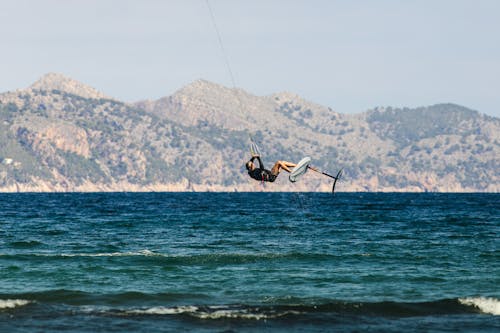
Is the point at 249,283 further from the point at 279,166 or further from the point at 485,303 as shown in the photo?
the point at 485,303

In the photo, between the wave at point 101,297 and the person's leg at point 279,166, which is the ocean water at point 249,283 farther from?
the person's leg at point 279,166

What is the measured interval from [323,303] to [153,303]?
6244 mm

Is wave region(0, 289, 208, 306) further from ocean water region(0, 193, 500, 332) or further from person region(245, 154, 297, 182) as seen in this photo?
person region(245, 154, 297, 182)

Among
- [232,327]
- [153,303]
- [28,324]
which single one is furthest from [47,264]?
[232,327]

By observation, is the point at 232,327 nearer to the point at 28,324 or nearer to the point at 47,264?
the point at 28,324

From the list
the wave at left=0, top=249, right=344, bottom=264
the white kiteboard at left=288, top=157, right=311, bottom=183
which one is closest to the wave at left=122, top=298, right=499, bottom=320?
the white kiteboard at left=288, top=157, right=311, bottom=183

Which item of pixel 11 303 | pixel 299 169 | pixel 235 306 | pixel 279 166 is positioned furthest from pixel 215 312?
pixel 299 169

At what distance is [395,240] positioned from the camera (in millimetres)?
55719

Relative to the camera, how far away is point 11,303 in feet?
92.9

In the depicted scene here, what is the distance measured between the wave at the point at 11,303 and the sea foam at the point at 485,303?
1593 cm

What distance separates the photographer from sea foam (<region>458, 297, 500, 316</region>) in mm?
27609

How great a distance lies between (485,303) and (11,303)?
17.0m

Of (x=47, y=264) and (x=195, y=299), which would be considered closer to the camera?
(x=195, y=299)

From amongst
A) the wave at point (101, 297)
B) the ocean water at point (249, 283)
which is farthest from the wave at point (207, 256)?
the wave at point (101, 297)
